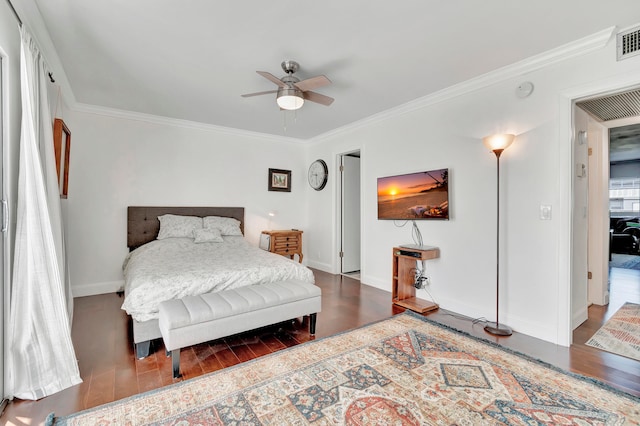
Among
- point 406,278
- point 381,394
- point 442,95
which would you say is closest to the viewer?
point 381,394

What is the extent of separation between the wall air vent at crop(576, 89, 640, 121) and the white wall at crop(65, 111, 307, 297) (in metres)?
4.49

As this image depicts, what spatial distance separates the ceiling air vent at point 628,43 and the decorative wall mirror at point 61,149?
4675 millimetres

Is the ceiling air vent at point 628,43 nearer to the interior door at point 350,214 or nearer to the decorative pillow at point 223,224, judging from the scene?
the interior door at point 350,214

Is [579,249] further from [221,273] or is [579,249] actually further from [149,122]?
[149,122]

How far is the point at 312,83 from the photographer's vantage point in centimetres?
261

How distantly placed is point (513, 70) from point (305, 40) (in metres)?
2.02

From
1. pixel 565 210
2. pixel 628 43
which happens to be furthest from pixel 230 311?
pixel 628 43

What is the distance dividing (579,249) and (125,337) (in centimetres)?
455

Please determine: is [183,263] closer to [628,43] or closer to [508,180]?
[508,180]

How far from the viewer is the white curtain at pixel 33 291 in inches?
72.1

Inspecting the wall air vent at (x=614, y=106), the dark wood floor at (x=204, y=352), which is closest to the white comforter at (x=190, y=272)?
the dark wood floor at (x=204, y=352)

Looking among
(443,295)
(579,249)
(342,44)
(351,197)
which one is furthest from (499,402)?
(351,197)

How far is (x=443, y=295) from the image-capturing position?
3.51 m

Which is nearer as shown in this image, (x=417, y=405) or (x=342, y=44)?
(x=417, y=405)
